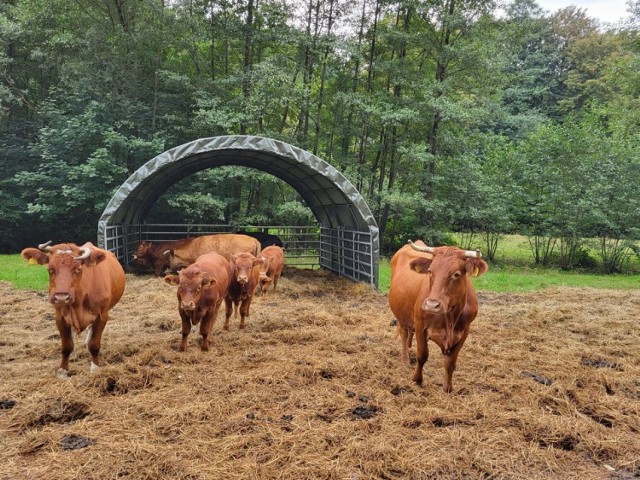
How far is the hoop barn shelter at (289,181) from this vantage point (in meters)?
10.0

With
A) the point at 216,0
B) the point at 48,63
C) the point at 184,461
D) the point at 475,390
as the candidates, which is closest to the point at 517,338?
the point at 475,390

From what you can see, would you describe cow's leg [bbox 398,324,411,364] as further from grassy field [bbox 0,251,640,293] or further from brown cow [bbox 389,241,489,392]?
grassy field [bbox 0,251,640,293]

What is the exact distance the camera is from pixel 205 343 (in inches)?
235

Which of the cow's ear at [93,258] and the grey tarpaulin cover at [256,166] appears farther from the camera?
the grey tarpaulin cover at [256,166]

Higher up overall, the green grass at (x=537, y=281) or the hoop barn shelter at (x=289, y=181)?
the hoop barn shelter at (x=289, y=181)

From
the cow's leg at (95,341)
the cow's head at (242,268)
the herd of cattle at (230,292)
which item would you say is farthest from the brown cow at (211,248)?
the cow's leg at (95,341)

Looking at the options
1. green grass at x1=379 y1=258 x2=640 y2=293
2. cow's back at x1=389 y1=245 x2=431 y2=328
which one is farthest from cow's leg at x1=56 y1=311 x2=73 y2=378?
green grass at x1=379 y1=258 x2=640 y2=293

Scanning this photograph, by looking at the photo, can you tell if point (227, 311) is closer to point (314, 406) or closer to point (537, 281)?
point (314, 406)

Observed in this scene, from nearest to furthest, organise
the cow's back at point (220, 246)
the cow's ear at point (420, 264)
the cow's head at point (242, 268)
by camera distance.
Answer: the cow's ear at point (420, 264), the cow's head at point (242, 268), the cow's back at point (220, 246)

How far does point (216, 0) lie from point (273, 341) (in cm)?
1507

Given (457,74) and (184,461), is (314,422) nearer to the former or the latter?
(184,461)

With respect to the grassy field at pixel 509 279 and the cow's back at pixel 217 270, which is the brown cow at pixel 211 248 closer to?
the grassy field at pixel 509 279

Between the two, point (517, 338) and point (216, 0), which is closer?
point (517, 338)

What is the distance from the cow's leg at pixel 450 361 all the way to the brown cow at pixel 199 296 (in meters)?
2.93
